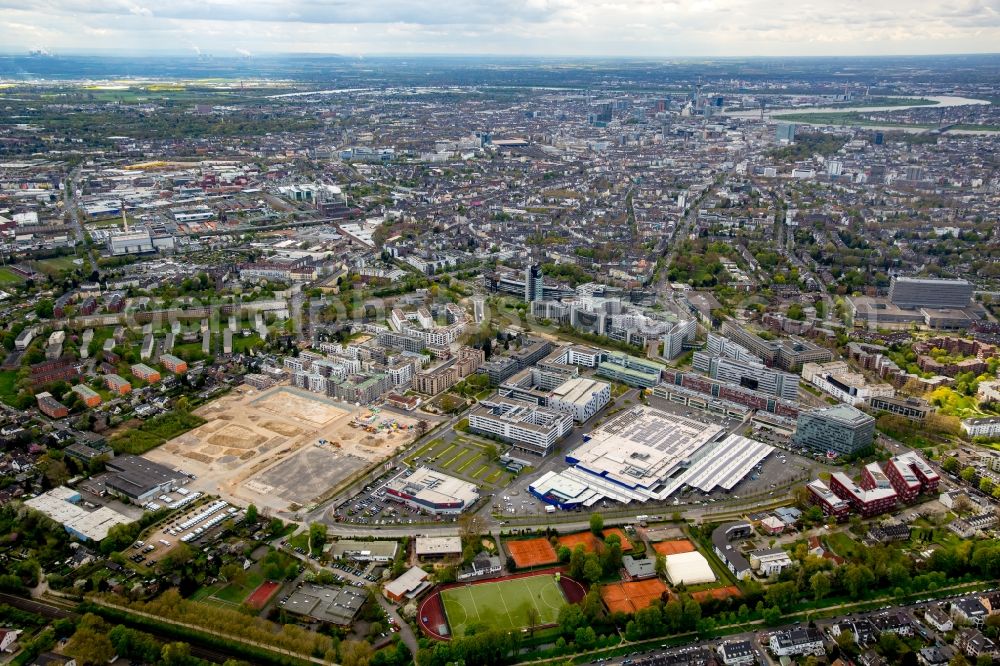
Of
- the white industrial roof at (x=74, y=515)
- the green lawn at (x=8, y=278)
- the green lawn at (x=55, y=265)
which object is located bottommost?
the white industrial roof at (x=74, y=515)

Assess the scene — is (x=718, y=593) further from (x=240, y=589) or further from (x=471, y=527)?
(x=240, y=589)

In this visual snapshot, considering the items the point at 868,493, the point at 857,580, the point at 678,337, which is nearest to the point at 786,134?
the point at 678,337

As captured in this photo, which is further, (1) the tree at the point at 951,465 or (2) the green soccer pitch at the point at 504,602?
(1) the tree at the point at 951,465

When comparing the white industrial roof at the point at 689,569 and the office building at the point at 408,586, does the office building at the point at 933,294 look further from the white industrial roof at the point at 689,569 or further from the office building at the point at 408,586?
the office building at the point at 408,586

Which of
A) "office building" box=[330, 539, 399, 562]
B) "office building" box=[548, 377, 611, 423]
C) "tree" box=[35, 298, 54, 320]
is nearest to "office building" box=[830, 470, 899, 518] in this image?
"office building" box=[548, 377, 611, 423]

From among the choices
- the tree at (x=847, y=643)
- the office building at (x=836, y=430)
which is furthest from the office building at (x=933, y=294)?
the tree at (x=847, y=643)

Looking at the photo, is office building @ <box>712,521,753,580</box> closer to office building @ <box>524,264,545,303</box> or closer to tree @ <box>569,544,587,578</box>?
tree @ <box>569,544,587,578</box>
